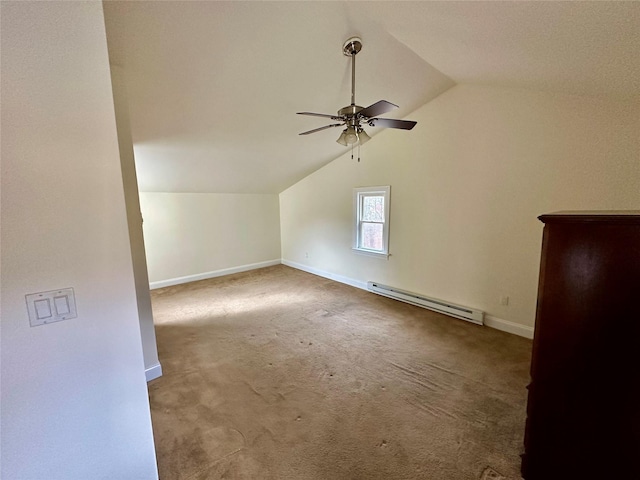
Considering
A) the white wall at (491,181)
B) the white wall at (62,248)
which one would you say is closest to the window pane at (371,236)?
the white wall at (491,181)

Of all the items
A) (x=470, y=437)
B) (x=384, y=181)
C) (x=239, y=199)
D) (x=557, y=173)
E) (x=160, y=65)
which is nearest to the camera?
(x=470, y=437)

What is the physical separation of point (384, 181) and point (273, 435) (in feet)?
11.3

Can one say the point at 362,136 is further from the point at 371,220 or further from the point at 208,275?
the point at 208,275

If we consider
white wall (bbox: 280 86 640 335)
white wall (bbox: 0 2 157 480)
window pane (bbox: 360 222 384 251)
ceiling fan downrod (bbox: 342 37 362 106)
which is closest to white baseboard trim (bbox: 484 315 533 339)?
white wall (bbox: 280 86 640 335)

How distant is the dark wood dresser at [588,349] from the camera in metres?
1.08

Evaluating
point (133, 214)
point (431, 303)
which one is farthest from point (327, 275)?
point (133, 214)

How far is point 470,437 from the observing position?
1711 millimetres

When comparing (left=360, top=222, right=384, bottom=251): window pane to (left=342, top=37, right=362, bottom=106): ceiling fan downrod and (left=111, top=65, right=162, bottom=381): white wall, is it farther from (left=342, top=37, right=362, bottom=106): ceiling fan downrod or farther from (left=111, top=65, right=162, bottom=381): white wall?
(left=111, top=65, right=162, bottom=381): white wall

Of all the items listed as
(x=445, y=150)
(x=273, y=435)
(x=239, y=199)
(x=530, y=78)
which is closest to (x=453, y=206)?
(x=445, y=150)

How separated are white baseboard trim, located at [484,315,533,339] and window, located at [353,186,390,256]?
1.58 m

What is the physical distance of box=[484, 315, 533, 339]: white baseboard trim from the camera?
2918 mm

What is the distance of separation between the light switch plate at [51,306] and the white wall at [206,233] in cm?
417

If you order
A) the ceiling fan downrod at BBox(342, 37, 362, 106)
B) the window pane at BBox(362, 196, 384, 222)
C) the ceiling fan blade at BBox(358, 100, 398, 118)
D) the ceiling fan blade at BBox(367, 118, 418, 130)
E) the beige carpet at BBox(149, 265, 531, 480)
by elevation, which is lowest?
the beige carpet at BBox(149, 265, 531, 480)

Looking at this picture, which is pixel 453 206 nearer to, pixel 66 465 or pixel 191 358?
pixel 191 358
